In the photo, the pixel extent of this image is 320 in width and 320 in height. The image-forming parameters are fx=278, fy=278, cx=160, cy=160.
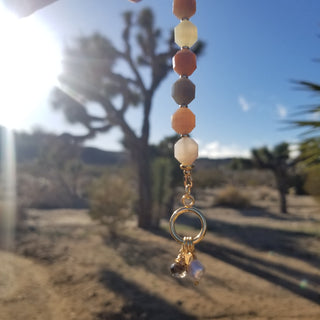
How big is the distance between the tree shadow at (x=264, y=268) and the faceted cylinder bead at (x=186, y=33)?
5.00 meters

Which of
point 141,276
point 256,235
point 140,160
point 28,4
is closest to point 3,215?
point 140,160

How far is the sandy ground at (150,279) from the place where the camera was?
13.7 feet

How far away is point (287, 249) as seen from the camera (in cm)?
779

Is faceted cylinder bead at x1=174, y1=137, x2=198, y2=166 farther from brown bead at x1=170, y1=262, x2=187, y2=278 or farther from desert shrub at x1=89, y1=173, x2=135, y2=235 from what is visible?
desert shrub at x1=89, y1=173, x2=135, y2=235

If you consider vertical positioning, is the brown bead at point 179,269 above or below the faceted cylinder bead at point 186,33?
below

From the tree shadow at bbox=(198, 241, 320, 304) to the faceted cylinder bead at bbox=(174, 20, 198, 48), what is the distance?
5004mm

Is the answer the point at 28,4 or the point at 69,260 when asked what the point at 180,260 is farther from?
the point at 69,260

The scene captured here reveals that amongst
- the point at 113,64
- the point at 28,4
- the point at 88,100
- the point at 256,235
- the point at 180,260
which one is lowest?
the point at 256,235

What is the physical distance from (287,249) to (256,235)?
6.09ft

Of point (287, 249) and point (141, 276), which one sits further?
point (287, 249)

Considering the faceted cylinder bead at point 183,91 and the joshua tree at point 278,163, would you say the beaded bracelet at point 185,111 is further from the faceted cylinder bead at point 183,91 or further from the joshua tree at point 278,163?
the joshua tree at point 278,163

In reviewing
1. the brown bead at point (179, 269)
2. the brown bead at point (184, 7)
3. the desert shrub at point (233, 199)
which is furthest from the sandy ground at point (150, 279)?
the desert shrub at point (233, 199)

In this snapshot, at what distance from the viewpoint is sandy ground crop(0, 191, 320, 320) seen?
164 inches

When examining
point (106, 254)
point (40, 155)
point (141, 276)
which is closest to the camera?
point (141, 276)
